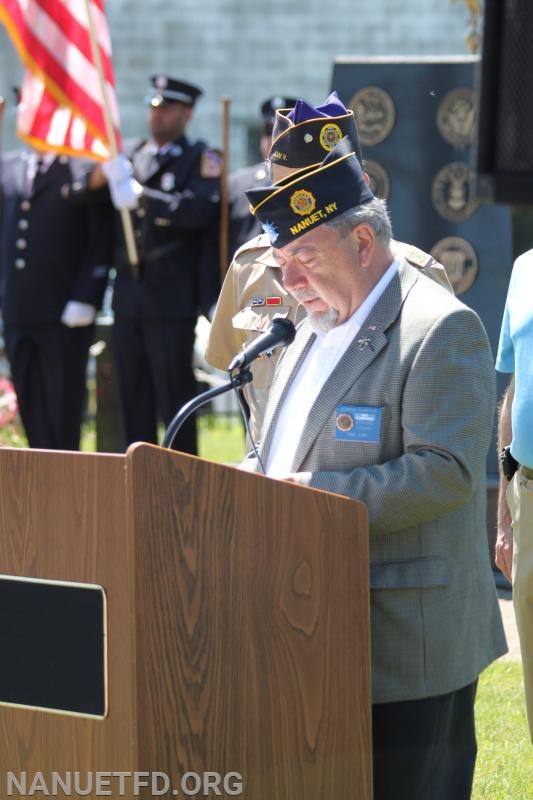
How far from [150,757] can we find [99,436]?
679 cm

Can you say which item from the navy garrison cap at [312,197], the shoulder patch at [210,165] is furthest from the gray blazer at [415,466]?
the shoulder patch at [210,165]

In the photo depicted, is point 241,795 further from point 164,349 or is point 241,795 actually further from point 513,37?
point 164,349

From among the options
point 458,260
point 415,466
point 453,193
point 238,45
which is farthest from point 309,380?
point 238,45

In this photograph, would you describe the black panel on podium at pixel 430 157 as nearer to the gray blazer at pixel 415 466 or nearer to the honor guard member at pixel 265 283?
the honor guard member at pixel 265 283

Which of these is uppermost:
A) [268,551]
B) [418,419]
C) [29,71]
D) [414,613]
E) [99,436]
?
[29,71]

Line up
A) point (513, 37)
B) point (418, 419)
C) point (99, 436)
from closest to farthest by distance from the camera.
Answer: point (513, 37), point (418, 419), point (99, 436)

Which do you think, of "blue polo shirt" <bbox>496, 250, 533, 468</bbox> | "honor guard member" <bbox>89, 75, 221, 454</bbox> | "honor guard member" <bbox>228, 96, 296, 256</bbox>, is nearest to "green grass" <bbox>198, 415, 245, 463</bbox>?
"honor guard member" <bbox>89, 75, 221, 454</bbox>

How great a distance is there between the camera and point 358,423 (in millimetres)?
2922

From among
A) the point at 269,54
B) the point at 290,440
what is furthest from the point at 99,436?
the point at 269,54

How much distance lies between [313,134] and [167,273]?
500 cm

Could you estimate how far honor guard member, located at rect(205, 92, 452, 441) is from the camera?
3.29 metres

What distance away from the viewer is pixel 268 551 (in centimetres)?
262

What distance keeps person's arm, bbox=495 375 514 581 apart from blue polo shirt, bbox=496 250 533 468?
0.17 metres

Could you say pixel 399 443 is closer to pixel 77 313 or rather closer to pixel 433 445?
pixel 433 445
